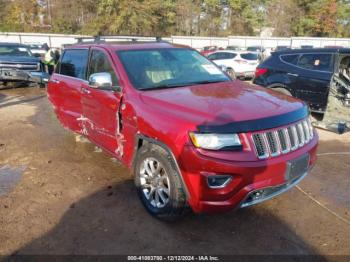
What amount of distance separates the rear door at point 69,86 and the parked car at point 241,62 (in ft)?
40.3

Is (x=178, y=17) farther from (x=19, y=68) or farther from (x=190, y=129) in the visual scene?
(x=190, y=129)

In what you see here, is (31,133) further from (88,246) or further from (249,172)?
(249,172)

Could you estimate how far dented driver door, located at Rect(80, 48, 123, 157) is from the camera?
4.36m

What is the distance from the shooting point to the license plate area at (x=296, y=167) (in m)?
3.47

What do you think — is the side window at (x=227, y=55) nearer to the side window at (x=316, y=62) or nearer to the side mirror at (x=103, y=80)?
the side window at (x=316, y=62)

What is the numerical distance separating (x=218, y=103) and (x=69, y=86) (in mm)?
2897

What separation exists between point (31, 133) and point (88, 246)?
4650mm

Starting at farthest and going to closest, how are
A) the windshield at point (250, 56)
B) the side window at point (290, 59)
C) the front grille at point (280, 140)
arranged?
the windshield at point (250, 56), the side window at point (290, 59), the front grille at point (280, 140)

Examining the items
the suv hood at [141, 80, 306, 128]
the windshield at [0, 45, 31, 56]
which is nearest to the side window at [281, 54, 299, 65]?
the suv hood at [141, 80, 306, 128]

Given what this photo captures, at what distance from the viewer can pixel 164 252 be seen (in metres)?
3.39

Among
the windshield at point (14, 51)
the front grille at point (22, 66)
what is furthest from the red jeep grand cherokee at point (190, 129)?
the windshield at point (14, 51)

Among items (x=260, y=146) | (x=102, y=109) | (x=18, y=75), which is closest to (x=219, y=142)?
(x=260, y=146)

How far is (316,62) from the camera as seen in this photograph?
7.79 meters

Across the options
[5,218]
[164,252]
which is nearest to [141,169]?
[164,252]
